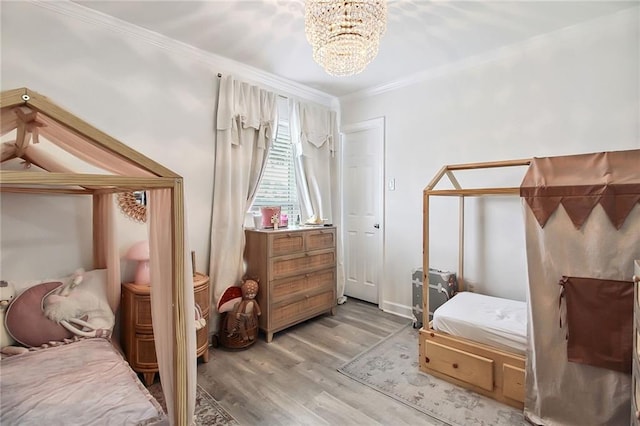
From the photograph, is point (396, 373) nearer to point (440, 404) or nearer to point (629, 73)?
point (440, 404)

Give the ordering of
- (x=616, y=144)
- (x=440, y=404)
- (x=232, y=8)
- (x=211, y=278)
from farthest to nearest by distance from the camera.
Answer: (x=211, y=278) → (x=616, y=144) → (x=232, y=8) → (x=440, y=404)

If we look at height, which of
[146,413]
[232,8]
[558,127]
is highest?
[232,8]

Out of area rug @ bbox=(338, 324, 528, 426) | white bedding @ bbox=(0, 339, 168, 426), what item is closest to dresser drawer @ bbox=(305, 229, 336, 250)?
area rug @ bbox=(338, 324, 528, 426)

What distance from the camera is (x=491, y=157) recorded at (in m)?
2.89

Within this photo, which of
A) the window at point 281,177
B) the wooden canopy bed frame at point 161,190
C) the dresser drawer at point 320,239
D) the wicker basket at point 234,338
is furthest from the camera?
the window at point 281,177

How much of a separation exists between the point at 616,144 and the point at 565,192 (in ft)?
3.57

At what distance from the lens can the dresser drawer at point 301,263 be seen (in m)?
2.95

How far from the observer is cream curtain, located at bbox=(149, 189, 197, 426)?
1353mm

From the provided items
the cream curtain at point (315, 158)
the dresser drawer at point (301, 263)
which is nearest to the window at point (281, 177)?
the cream curtain at point (315, 158)

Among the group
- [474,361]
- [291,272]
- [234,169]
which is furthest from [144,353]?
[474,361]

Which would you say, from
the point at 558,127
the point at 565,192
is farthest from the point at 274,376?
the point at 558,127

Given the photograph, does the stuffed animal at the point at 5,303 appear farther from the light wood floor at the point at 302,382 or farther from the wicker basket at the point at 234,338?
the wicker basket at the point at 234,338

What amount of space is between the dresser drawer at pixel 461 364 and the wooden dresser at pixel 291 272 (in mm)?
1338

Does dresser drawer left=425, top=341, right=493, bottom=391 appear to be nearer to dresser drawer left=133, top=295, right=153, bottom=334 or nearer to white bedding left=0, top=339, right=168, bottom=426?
white bedding left=0, top=339, right=168, bottom=426
